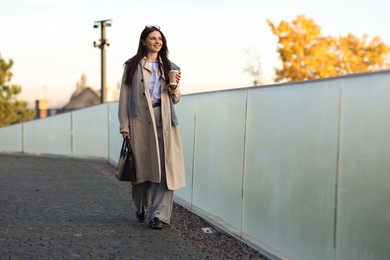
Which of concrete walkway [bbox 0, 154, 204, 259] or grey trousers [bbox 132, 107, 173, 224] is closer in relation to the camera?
concrete walkway [bbox 0, 154, 204, 259]

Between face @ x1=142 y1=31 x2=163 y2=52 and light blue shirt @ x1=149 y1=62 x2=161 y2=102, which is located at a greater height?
face @ x1=142 y1=31 x2=163 y2=52

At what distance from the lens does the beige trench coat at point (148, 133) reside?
574 centimetres

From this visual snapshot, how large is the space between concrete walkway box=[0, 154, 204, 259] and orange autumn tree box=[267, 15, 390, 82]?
34.0 meters

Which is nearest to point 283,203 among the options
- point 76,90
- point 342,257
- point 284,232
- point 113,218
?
point 284,232

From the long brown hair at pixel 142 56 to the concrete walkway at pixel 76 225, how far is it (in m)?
1.44

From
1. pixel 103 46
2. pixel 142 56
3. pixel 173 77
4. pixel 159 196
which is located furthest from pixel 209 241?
pixel 103 46

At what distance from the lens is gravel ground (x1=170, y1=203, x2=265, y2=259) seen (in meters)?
4.82

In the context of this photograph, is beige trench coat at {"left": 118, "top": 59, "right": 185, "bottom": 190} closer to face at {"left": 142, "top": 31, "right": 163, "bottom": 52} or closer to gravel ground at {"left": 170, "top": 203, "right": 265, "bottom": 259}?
face at {"left": 142, "top": 31, "right": 163, "bottom": 52}

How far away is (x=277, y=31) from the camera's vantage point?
143 feet

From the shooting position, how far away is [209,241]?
539 cm

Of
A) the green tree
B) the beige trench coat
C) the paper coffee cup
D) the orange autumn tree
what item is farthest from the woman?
the orange autumn tree

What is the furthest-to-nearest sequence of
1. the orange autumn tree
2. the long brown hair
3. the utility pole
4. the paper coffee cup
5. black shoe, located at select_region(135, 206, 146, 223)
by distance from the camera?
1. the orange autumn tree
2. the utility pole
3. black shoe, located at select_region(135, 206, 146, 223)
4. the long brown hair
5. the paper coffee cup

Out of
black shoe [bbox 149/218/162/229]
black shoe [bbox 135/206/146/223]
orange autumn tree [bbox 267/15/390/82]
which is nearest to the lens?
black shoe [bbox 149/218/162/229]

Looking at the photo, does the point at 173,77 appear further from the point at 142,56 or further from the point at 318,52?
the point at 318,52
